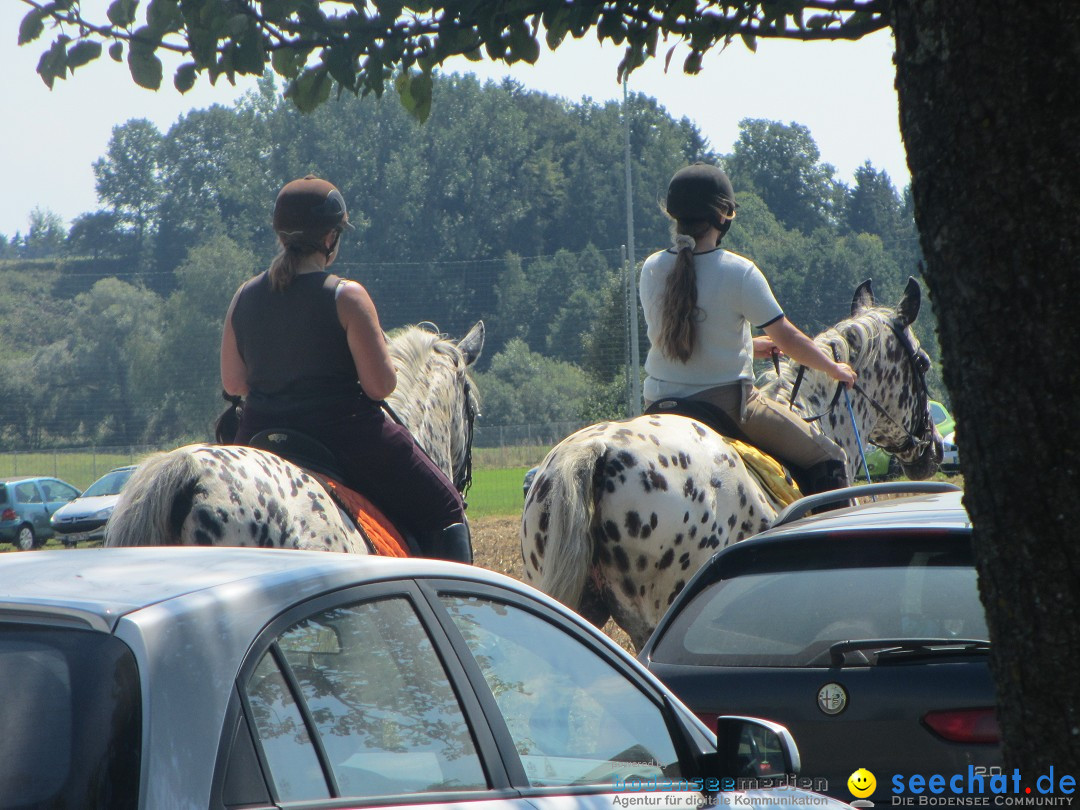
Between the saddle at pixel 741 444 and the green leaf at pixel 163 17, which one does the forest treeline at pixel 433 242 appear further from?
the green leaf at pixel 163 17

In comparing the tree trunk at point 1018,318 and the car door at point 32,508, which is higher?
the tree trunk at point 1018,318

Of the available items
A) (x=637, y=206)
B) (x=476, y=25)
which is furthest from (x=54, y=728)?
A: (x=637, y=206)

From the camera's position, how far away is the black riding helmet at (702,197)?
587 centimetres

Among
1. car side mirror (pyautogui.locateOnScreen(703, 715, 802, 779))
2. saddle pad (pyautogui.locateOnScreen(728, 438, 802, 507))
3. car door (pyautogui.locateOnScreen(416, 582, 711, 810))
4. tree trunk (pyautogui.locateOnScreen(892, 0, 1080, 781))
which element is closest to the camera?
tree trunk (pyautogui.locateOnScreen(892, 0, 1080, 781))

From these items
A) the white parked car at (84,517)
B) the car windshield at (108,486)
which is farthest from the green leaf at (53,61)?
the car windshield at (108,486)

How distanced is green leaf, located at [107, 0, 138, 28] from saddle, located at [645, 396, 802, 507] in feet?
9.30

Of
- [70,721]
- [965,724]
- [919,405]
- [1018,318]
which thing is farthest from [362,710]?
[919,405]

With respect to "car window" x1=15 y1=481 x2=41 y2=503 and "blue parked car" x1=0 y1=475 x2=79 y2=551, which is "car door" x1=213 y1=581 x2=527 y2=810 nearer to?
"blue parked car" x1=0 y1=475 x2=79 y2=551

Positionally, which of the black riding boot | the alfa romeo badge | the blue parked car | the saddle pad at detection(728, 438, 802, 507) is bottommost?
the blue parked car

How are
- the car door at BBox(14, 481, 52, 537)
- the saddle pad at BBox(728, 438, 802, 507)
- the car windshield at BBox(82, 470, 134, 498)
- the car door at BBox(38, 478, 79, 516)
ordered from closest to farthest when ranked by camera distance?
the saddle pad at BBox(728, 438, 802, 507) < the car windshield at BBox(82, 470, 134, 498) < the car door at BBox(14, 481, 52, 537) < the car door at BBox(38, 478, 79, 516)

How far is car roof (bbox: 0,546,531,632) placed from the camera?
1.84 metres

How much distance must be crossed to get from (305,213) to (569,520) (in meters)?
1.58

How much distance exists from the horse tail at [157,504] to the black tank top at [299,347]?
0.71m

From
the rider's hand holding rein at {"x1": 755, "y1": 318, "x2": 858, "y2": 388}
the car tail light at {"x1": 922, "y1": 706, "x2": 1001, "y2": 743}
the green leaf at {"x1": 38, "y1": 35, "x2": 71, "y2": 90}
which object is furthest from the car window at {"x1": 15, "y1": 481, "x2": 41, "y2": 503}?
the car tail light at {"x1": 922, "y1": 706, "x2": 1001, "y2": 743}
